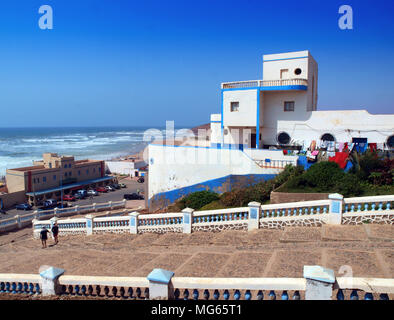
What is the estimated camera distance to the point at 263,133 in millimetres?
20391

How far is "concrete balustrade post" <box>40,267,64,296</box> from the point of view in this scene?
566 cm

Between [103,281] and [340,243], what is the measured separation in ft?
17.4

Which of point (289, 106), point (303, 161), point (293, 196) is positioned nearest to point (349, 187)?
point (293, 196)

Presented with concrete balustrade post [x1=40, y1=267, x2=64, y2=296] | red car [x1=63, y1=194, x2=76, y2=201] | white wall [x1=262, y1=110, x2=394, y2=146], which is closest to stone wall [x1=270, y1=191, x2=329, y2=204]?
white wall [x1=262, y1=110, x2=394, y2=146]

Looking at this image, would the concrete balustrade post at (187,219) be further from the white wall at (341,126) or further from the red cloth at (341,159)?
the white wall at (341,126)

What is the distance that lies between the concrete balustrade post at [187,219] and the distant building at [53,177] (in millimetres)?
31237

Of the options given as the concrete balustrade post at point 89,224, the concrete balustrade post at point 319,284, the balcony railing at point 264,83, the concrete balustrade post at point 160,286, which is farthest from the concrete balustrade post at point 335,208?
the balcony railing at point 264,83

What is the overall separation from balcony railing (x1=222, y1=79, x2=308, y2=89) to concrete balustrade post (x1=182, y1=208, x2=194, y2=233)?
1120 centimetres

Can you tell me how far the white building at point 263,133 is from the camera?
53.7ft

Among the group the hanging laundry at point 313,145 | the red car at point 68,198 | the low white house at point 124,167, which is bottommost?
the red car at point 68,198

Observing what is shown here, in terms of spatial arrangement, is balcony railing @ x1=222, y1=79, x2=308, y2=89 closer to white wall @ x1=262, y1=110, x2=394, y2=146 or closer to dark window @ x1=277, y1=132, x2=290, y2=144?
white wall @ x1=262, y1=110, x2=394, y2=146

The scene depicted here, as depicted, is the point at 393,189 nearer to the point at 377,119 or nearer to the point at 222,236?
the point at 222,236
